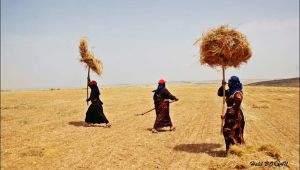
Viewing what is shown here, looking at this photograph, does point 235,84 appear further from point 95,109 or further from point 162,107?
point 95,109

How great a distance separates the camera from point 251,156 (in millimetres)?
9656

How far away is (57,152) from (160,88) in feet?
15.6

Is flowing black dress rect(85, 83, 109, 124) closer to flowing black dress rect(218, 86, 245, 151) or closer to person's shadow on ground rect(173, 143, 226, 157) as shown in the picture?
person's shadow on ground rect(173, 143, 226, 157)

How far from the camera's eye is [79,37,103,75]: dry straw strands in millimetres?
17594

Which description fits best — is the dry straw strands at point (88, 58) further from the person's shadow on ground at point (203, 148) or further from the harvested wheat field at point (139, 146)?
the person's shadow on ground at point (203, 148)

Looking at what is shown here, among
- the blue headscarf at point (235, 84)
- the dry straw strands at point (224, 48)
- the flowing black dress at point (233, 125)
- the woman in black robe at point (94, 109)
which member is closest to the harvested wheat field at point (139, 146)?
the flowing black dress at point (233, 125)

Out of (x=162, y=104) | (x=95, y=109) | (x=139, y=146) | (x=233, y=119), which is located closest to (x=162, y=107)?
(x=162, y=104)

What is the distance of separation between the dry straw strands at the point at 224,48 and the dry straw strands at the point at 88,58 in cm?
685

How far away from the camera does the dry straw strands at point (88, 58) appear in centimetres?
1759

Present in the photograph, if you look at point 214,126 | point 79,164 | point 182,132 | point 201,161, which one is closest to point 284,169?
point 201,161

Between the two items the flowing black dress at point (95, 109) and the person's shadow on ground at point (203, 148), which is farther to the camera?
the flowing black dress at point (95, 109)

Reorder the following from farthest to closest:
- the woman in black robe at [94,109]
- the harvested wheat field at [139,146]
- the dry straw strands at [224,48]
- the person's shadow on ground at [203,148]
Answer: the woman in black robe at [94,109] < the dry straw strands at [224,48] < the person's shadow on ground at [203,148] < the harvested wheat field at [139,146]

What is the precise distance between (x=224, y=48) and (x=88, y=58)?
787cm

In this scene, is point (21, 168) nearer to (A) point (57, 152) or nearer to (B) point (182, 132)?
(A) point (57, 152)
